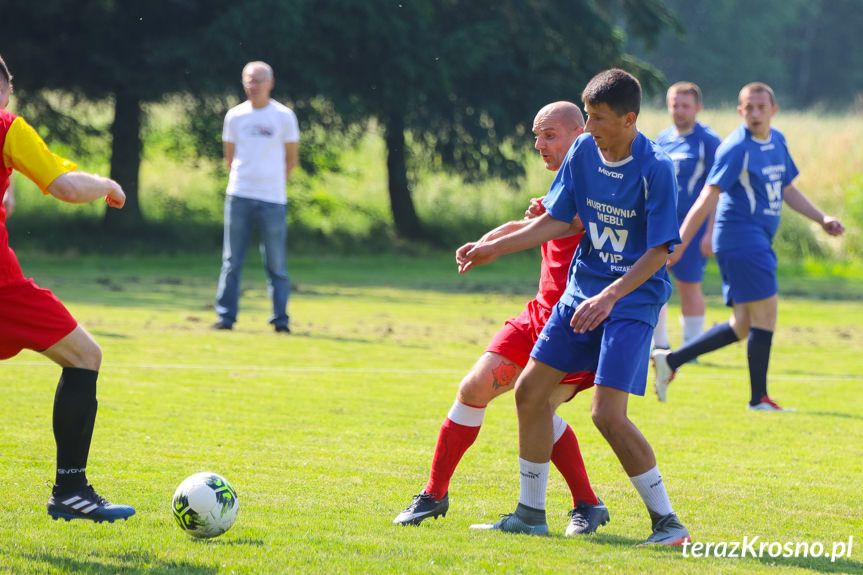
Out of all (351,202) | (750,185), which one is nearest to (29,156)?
(750,185)

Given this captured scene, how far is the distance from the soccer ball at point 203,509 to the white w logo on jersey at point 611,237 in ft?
5.89

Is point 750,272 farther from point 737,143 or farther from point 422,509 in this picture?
point 422,509

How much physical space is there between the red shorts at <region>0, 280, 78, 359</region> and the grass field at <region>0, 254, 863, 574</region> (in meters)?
0.71

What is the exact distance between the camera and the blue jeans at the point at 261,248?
11.7m

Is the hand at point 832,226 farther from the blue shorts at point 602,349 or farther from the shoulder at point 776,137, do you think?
the blue shorts at point 602,349

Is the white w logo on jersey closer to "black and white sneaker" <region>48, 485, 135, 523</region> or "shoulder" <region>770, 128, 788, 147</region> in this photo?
"black and white sneaker" <region>48, 485, 135, 523</region>

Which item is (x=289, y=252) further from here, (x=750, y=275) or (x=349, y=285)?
(x=750, y=275)

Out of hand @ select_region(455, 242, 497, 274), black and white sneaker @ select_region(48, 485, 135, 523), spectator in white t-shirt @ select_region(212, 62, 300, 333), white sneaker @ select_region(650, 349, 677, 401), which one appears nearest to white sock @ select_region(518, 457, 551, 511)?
hand @ select_region(455, 242, 497, 274)

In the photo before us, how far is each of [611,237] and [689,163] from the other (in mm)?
6035

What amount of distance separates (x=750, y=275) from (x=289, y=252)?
15587 mm

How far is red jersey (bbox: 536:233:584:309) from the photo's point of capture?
16.6 ft

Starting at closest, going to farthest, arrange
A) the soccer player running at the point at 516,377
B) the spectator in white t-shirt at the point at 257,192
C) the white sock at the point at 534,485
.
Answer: the white sock at the point at 534,485
the soccer player running at the point at 516,377
the spectator in white t-shirt at the point at 257,192

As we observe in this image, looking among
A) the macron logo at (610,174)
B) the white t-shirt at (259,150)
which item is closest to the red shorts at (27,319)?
the macron logo at (610,174)

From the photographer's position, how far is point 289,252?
23141 millimetres
